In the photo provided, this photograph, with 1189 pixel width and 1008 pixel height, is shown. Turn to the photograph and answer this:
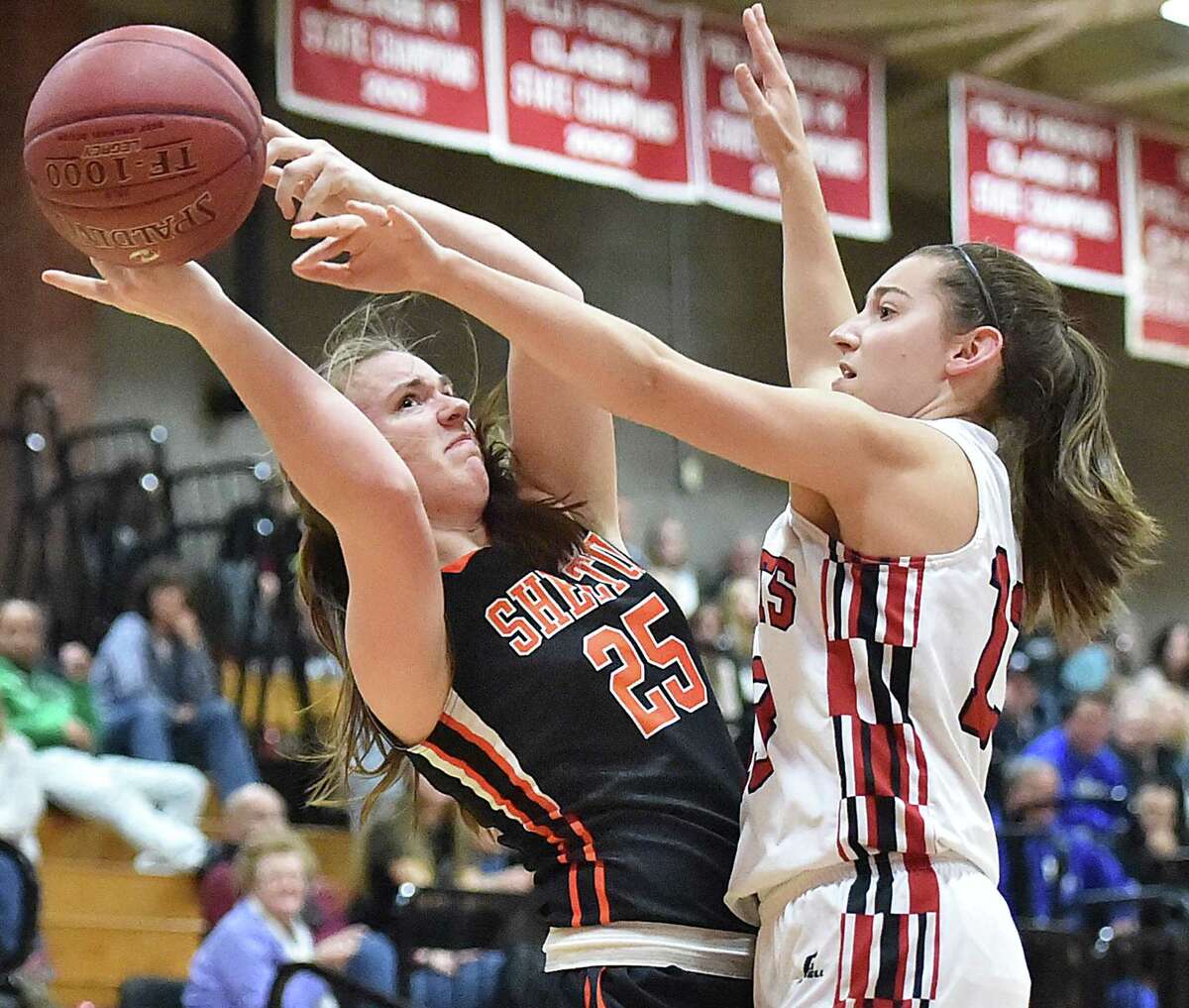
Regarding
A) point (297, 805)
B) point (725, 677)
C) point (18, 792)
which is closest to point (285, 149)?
point (18, 792)

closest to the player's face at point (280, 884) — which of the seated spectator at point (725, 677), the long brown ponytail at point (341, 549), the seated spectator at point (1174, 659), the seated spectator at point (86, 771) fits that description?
the seated spectator at point (86, 771)

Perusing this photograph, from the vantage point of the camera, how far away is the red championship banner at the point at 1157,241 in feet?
33.2

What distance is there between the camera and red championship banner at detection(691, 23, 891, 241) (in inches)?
350

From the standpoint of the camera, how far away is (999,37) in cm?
1151

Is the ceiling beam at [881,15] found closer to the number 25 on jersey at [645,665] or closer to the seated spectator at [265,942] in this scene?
the seated spectator at [265,942]

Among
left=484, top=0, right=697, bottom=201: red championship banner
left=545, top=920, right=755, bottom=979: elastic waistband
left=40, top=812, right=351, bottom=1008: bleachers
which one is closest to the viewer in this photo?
left=545, top=920, right=755, bottom=979: elastic waistband

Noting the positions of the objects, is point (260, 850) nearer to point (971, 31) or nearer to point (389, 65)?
point (389, 65)

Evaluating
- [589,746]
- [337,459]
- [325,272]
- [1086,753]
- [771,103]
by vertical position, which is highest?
[771,103]

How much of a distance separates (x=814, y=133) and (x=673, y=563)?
8.65 ft

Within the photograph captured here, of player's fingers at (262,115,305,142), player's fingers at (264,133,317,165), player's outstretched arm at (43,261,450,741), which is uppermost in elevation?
player's fingers at (262,115,305,142)

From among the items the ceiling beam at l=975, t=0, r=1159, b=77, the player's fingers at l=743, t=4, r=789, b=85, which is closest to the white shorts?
the player's fingers at l=743, t=4, r=789, b=85

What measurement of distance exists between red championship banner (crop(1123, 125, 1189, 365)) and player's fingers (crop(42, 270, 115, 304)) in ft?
26.6

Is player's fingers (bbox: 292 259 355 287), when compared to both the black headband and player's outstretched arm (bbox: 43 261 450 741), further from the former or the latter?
the black headband

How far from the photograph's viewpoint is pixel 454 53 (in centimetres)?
789
